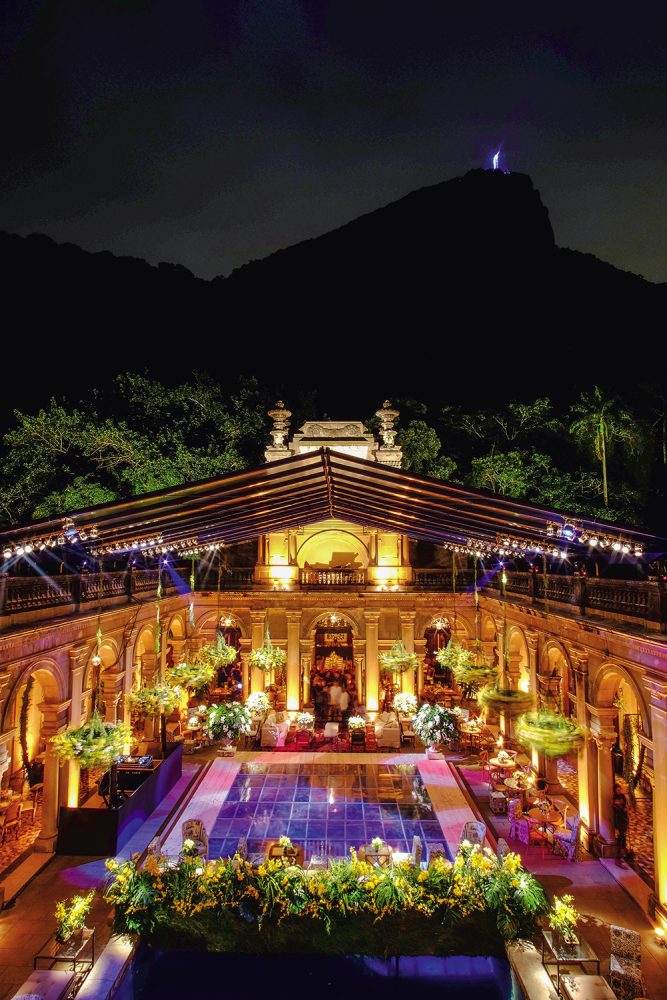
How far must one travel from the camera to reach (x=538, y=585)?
1609cm

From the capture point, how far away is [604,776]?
39.2 ft

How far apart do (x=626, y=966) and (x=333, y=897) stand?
3.84m

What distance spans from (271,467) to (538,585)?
9.62 m

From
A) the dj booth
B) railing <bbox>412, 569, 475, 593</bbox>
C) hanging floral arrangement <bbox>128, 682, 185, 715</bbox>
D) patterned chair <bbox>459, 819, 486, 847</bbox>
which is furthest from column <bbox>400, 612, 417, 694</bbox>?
patterned chair <bbox>459, 819, 486, 847</bbox>

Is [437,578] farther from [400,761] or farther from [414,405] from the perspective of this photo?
[414,405]

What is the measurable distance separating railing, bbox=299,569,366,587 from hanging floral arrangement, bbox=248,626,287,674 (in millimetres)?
2670

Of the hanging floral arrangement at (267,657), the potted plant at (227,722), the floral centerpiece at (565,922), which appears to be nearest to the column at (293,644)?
the hanging floral arrangement at (267,657)

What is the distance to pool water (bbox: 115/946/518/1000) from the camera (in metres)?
7.64

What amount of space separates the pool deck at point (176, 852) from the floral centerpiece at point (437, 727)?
933mm

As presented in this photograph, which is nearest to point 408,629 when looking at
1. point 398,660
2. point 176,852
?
point 398,660

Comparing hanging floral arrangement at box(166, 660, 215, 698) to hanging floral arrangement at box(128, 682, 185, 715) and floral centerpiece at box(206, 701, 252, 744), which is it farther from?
hanging floral arrangement at box(128, 682, 185, 715)

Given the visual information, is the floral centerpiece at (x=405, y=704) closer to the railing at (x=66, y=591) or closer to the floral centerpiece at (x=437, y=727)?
the floral centerpiece at (x=437, y=727)

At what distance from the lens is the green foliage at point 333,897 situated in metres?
7.99

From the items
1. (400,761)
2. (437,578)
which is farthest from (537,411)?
(400,761)
